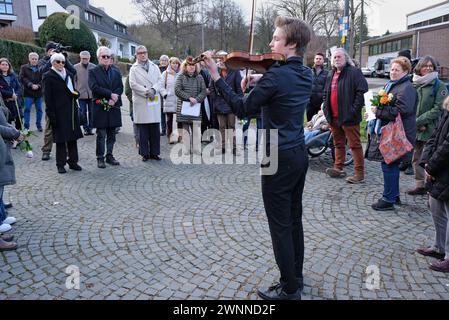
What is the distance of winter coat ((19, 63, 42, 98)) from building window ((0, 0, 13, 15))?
38.6 meters

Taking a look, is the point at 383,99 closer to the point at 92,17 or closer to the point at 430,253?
the point at 430,253

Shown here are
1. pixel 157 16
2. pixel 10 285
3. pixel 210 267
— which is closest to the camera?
pixel 10 285

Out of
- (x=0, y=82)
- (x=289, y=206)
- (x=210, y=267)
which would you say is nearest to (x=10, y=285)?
(x=210, y=267)

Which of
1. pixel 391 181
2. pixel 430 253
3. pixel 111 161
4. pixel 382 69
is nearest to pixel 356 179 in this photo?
pixel 391 181

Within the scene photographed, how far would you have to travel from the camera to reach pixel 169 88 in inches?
370

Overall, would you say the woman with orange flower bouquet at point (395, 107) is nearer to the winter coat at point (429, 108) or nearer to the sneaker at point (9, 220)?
the winter coat at point (429, 108)

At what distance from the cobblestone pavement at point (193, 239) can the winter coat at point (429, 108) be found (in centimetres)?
100

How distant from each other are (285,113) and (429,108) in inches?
165

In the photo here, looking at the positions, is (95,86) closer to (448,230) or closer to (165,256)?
(165,256)

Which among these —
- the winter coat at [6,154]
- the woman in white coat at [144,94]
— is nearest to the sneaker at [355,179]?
the woman in white coat at [144,94]

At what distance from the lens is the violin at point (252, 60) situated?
2.76 m

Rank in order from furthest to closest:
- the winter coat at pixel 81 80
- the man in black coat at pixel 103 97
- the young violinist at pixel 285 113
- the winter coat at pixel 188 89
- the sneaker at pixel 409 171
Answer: the winter coat at pixel 81 80, the winter coat at pixel 188 89, the man in black coat at pixel 103 97, the sneaker at pixel 409 171, the young violinist at pixel 285 113

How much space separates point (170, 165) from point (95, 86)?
2.09 meters
